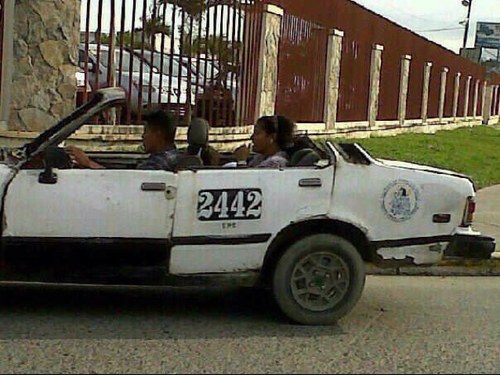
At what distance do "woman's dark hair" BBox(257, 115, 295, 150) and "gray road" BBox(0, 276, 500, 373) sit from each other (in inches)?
47.5

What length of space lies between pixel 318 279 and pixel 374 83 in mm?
18572

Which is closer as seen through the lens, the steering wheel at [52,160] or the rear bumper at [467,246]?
the steering wheel at [52,160]

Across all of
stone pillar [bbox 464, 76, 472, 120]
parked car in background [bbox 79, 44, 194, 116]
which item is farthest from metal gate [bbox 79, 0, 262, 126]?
stone pillar [bbox 464, 76, 472, 120]

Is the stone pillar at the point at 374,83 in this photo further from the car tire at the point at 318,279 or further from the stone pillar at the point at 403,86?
the car tire at the point at 318,279

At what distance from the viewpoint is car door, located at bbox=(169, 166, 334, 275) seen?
6.14 meters

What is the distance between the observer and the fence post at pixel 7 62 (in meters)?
11.0

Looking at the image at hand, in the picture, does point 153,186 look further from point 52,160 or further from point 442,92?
point 442,92

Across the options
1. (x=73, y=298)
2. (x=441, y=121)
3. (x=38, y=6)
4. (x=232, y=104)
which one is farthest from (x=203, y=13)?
(x=441, y=121)

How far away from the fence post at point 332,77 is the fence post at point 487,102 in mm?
33487

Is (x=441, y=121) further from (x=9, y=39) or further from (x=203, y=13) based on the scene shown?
(x=9, y=39)

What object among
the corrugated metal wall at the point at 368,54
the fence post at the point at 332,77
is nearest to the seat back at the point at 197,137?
the corrugated metal wall at the point at 368,54

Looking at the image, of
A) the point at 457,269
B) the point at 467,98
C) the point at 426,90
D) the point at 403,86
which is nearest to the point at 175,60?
the point at 457,269

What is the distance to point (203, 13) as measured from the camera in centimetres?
1312

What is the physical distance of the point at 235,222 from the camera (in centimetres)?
618
